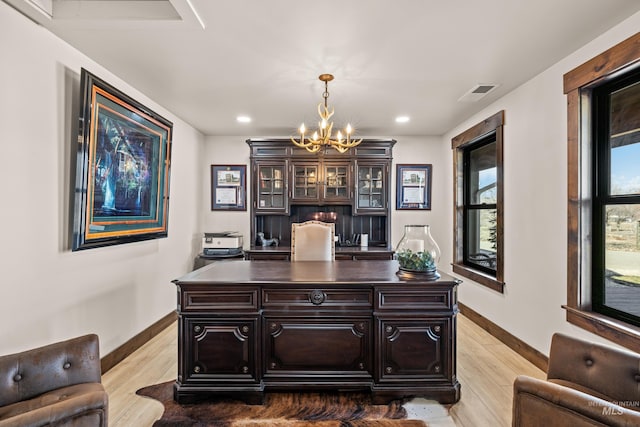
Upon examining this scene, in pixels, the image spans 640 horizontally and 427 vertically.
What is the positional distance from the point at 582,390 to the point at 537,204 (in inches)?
68.5

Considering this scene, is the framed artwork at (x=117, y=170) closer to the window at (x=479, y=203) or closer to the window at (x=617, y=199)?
the window at (x=479, y=203)

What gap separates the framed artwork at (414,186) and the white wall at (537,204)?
1591 mm

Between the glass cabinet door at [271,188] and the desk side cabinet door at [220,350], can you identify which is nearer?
the desk side cabinet door at [220,350]

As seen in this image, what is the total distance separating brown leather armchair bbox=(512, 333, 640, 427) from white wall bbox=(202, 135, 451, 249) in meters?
3.28

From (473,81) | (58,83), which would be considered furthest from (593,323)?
(58,83)

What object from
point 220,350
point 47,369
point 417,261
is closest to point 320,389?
point 220,350

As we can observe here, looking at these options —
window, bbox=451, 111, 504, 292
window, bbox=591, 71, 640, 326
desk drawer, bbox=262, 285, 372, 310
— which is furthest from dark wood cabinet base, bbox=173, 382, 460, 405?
window, bbox=451, 111, 504, 292

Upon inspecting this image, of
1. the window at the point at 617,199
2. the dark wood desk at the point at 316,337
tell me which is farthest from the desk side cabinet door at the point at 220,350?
the window at the point at 617,199

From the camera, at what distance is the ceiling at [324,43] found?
74.4 inches

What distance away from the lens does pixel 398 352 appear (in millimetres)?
2188

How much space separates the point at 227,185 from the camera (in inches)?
193

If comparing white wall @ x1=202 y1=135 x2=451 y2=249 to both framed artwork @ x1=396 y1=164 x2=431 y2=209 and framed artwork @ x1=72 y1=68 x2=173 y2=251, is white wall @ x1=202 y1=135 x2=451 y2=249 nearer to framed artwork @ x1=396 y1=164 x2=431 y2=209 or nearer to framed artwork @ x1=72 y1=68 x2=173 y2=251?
framed artwork @ x1=396 y1=164 x2=431 y2=209

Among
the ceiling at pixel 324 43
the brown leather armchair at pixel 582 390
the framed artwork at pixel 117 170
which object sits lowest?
the brown leather armchair at pixel 582 390

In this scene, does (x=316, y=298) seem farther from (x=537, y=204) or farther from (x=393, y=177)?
(x=393, y=177)
